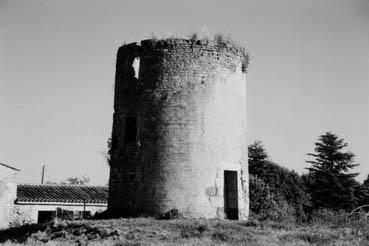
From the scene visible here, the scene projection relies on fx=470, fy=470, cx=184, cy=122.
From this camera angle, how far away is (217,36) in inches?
583

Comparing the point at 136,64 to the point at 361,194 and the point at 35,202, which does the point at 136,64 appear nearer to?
the point at 35,202

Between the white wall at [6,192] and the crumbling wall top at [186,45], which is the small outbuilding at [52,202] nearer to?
the white wall at [6,192]

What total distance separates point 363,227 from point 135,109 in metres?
7.19

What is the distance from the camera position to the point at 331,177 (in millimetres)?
32062

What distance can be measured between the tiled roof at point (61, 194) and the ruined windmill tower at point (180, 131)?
13.0 meters

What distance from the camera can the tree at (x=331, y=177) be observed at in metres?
31.3

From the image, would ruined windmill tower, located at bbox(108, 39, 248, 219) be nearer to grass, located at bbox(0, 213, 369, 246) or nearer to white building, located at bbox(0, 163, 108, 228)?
grass, located at bbox(0, 213, 369, 246)

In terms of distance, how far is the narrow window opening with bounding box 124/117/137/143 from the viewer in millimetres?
14469

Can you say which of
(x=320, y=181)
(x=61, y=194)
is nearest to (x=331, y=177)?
(x=320, y=181)

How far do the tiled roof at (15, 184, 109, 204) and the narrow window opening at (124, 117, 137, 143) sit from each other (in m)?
13.3

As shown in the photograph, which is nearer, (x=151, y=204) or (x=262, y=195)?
(x=151, y=204)

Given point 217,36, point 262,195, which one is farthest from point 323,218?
point 262,195

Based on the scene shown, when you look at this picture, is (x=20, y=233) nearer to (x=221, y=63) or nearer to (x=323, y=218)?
(x=221, y=63)

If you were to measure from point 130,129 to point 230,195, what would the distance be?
12.2ft
